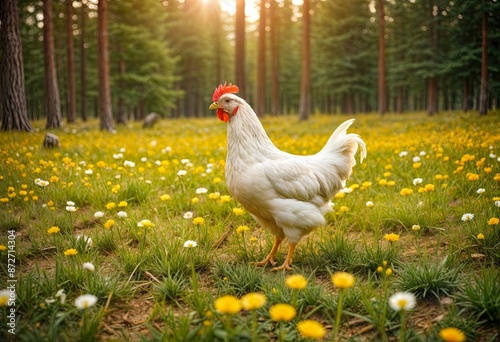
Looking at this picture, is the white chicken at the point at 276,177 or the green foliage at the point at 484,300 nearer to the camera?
the green foliage at the point at 484,300

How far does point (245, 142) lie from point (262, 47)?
18.4 metres

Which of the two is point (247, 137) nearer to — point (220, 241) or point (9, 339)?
point (220, 241)

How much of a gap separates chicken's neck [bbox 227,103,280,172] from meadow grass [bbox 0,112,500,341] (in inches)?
22.5

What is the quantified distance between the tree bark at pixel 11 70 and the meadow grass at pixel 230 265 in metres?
5.54

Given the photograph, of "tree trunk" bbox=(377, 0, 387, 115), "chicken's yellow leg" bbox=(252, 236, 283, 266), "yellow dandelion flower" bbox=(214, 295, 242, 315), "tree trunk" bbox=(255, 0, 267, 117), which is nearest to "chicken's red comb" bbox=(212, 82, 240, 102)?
"chicken's yellow leg" bbox=(252, 236, 283, 266)

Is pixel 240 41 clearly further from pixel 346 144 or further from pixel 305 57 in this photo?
pixel 346 144

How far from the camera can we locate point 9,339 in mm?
1800

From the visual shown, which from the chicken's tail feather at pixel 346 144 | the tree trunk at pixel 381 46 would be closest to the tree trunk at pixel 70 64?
the tree trunk at pixel 381 46

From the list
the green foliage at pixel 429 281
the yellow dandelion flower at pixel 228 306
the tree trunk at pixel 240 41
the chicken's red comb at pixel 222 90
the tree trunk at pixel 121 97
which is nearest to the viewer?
the yellow dandelion flower at pixel 228 306

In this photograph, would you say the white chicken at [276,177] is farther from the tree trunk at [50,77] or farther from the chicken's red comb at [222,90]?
the tree trunk at [50,77]

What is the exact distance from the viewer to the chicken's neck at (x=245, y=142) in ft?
9.57

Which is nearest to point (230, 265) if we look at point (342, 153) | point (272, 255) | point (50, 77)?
point (272, 255)

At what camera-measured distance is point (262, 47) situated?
19.7 m

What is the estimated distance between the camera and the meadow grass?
1865mm
